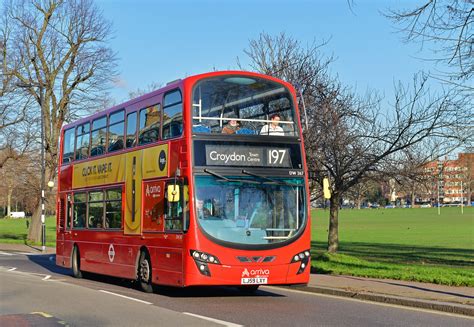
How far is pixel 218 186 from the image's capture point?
1352 cm

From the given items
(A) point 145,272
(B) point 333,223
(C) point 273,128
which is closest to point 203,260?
(A) point 145,272

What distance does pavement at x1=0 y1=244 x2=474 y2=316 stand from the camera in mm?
12320

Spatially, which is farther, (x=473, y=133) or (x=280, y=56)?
(x=280, y=56)

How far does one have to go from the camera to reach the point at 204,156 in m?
13.6

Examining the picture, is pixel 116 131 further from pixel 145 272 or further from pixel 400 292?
pixel 400 292

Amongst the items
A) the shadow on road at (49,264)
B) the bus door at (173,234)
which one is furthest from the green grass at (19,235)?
the bus door at (173,234)

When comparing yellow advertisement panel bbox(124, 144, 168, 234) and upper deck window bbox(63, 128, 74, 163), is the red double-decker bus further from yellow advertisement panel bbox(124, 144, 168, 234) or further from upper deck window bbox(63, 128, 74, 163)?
upper deck window bbox(63, 128, 74, 163)

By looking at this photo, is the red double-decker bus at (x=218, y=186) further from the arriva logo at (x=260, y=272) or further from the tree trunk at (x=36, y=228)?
the tree trunk at (x=36, y=228)

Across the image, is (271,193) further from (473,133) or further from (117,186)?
(473,133)

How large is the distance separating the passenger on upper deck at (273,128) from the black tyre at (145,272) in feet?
12.8

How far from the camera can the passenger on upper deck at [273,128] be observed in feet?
46.7

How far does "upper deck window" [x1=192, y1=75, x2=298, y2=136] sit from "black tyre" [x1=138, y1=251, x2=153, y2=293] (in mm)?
3519

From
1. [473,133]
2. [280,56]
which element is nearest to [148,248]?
[473,133]

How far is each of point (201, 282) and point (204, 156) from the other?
2415 mm
